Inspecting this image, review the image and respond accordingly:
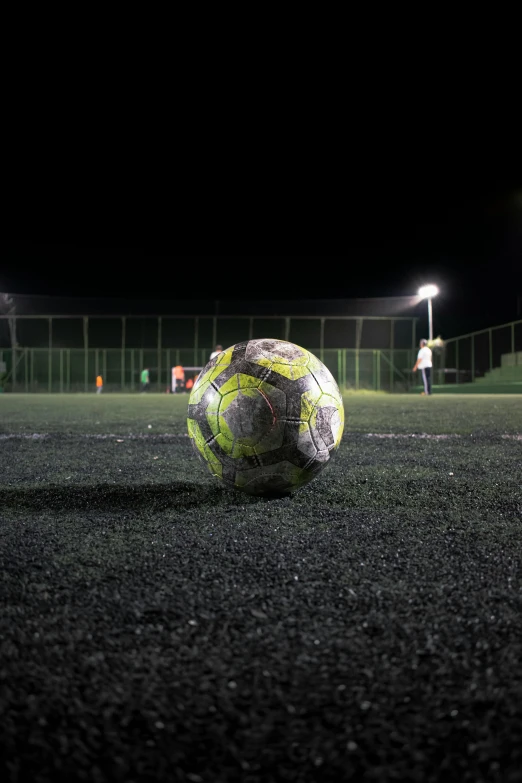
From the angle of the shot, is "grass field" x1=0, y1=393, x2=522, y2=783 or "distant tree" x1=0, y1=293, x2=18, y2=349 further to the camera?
"distant tree" x1=0, y1=293, x2=18, y2=349

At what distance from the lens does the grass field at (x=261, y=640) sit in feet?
3.06

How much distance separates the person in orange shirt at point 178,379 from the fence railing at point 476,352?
1611 centimetres

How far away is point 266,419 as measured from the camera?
2725mm

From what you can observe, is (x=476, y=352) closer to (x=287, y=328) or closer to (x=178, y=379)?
(x=287, y=328)

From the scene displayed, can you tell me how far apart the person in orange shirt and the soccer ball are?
29423 mm

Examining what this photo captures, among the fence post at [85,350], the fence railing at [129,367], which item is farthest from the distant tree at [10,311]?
the fence post at [85,350]

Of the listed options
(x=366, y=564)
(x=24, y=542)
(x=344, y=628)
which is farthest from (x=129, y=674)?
(x=24, y=542)

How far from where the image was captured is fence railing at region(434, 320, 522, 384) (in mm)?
30922

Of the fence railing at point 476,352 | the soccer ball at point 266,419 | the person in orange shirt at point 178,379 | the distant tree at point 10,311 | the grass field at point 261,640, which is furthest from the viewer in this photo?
the distant tree at point 10,311

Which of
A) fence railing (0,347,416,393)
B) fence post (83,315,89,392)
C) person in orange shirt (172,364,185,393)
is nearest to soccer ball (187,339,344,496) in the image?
person in orange shirt (172,364,185,393)

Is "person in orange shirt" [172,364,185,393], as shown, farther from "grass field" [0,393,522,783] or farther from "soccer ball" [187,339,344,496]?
"grass field" [0,393,522,783]

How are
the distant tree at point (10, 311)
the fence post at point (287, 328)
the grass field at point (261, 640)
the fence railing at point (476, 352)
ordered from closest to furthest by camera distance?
the grass field at point (261, 640)
the fence railing at point (476, 352)
the distant tree at point (10, 311)
the fence post at point (287, 328)

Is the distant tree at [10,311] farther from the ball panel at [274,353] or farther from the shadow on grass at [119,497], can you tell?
the ball panel at [274,353]

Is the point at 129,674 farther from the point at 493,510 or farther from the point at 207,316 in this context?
the point at 207,316
